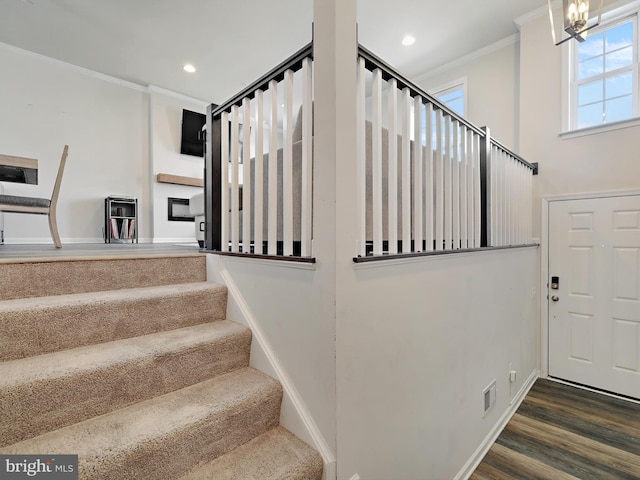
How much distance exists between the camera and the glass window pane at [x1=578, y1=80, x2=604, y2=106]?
10.5ft

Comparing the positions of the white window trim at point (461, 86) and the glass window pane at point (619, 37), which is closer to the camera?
the glass window pane at point (619, 37)

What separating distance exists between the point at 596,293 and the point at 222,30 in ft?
17.5

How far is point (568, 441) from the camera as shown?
2270mm

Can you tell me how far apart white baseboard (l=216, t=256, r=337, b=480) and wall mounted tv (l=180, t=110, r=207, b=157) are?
5.01 meters

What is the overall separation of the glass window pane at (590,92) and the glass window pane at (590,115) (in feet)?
0.19

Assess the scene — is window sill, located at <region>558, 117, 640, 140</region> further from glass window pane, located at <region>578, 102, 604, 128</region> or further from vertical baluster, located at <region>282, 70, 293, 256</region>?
vertical baluster, located at <region>282, 70, 293, 256</region>

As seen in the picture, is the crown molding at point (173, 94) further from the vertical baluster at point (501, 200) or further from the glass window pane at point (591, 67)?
the glass window pane at point (591, 67)

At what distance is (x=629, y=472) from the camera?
6.44 feet

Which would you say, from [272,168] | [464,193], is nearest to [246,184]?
[272,168]

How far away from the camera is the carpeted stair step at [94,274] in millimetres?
1429

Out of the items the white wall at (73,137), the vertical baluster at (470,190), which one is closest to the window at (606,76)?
the vertical baluster at (470,190)

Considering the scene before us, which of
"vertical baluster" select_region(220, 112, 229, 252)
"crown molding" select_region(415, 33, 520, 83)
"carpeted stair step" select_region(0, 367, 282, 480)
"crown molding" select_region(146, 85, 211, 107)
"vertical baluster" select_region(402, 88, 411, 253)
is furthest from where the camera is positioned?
"crown molding" select_region(146, 85, 211, 107)

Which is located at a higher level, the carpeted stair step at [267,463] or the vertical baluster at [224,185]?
the vertical baluster at [224,185]

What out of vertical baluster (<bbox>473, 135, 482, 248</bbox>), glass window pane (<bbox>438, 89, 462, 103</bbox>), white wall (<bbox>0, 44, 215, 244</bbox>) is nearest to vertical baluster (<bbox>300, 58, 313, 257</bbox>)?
vertical baluster (<bbox>473, 135, 482, 248</bbox>)
